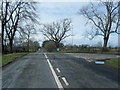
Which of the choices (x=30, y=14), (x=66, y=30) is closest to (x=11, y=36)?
(x=30, y=14)

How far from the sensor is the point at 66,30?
90.0 metres

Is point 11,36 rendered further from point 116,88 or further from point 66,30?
point 66,30

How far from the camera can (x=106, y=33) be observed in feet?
169

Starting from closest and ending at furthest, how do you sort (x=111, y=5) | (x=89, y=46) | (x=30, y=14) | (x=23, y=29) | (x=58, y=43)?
(x=30, y=14) → (x=23, y=29) → (x=111, y=5) → (x=89, y=46) → (x=58, y=43)

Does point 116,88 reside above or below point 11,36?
below

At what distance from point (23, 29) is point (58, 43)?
4562 centimetres

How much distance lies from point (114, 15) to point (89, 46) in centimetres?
1293

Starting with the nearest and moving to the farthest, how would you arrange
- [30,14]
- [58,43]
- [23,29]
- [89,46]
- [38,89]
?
1. [38,89]
2. [30,14]
3. [23,29]
4. [89,46]
5. [58,43]

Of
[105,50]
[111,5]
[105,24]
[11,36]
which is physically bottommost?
[105,50]

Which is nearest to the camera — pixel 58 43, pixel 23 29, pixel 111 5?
pixel 23 29

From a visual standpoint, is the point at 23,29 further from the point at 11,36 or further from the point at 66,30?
the point at 66,30

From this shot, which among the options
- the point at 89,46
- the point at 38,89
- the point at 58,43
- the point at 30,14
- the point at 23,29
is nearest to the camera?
the point at 38,89

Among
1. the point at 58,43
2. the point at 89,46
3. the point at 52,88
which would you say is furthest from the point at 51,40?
the point at 52,88

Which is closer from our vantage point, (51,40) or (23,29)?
(23,29)
